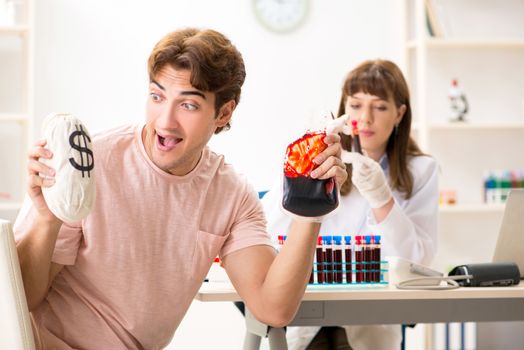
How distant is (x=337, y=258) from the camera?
2018mm

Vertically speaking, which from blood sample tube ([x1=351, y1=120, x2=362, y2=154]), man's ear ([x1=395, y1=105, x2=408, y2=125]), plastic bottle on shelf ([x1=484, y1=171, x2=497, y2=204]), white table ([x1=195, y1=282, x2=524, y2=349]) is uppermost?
man's ear ([x1=395, y1=105, x2=408, y2=125])

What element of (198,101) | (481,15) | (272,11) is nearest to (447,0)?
(481,15)

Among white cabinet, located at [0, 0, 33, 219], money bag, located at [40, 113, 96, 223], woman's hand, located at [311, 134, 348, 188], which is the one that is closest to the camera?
money bag, located at [40, 113, 96, 223]

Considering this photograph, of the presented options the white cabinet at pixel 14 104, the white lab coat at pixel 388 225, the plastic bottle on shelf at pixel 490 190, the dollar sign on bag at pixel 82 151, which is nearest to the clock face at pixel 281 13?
the white cabinet at pixel 14 104

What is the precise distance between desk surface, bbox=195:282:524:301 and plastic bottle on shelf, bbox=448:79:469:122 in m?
2.39

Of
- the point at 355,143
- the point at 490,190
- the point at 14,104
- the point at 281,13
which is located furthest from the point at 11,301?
the point at 490,190

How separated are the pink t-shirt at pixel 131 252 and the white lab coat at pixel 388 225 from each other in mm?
776

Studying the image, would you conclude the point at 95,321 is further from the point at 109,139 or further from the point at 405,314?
the point at 405,314

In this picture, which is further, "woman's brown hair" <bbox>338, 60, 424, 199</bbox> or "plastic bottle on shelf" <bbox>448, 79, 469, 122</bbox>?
"plastic bottle on shelf" <bbox>448, 79, 469, 122</bbox>

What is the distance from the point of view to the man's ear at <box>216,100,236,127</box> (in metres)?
1.71

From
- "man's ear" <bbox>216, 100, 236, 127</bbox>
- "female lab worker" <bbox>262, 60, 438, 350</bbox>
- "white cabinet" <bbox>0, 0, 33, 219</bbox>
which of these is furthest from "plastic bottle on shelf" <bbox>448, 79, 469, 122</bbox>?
"man's ear" <bbox>216, 100, 236, 127</bbox>

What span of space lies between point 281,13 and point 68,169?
10.4 ft

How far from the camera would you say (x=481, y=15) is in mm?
4508

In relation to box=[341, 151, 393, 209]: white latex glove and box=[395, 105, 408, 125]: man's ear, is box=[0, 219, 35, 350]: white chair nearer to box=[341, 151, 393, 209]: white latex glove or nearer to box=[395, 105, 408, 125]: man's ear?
box=[341, 151, 393, 209]: white latex glove
